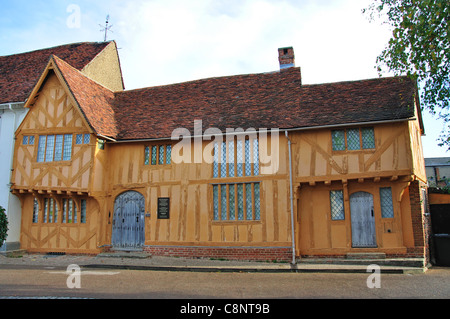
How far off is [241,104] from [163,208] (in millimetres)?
Answer: 5455

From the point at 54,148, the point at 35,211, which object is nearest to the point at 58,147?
the point at 54,148

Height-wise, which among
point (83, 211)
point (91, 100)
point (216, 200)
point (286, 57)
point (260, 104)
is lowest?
point (83, 211)

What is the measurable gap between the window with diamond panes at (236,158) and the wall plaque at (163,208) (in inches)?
87.8

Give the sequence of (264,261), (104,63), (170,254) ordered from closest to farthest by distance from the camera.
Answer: (264,261)
(170,254)
(104,63)

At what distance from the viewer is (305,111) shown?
45.5 ft

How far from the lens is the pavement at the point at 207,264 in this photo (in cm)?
1120

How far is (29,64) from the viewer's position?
18.5 m

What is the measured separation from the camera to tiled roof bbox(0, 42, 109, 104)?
1623 cm

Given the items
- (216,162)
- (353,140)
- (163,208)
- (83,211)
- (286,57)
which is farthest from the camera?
(286,57)

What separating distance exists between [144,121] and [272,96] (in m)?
5.71

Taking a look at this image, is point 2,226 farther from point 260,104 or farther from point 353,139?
point 353,139
